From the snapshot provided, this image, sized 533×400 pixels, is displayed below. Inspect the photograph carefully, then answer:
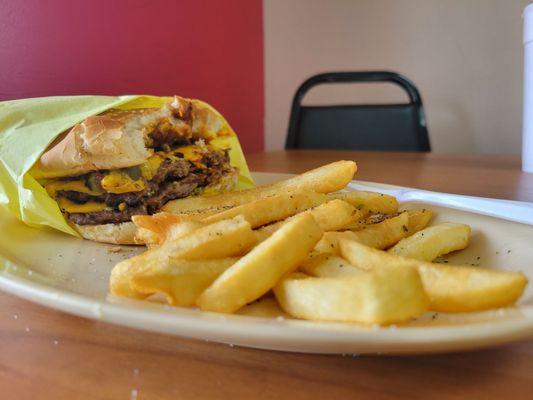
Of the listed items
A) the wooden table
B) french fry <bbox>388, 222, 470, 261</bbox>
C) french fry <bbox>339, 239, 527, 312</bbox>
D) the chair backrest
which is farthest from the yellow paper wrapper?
the chair backrest

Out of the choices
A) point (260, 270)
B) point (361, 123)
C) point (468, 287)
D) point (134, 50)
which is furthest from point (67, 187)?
point (361, 123)

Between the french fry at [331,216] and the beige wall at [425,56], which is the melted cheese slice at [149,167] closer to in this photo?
the french fry at [331,216]

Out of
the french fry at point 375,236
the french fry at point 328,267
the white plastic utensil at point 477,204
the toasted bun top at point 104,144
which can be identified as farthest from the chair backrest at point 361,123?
the french fry at point 328,267

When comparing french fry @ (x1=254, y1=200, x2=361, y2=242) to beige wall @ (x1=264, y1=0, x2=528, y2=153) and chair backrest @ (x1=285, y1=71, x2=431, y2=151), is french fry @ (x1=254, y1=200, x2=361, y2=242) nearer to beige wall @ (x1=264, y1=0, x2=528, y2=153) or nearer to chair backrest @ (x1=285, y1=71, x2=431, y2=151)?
chair backrest @ (x1=285, y1=71, x2=431, y2=151)

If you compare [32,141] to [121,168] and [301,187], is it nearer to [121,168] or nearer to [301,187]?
[121,168]

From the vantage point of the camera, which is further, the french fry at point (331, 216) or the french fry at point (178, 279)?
the french fry at point (331, 216)

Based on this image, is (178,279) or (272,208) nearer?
(178,279)

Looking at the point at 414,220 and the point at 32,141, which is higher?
the point at 32,141
